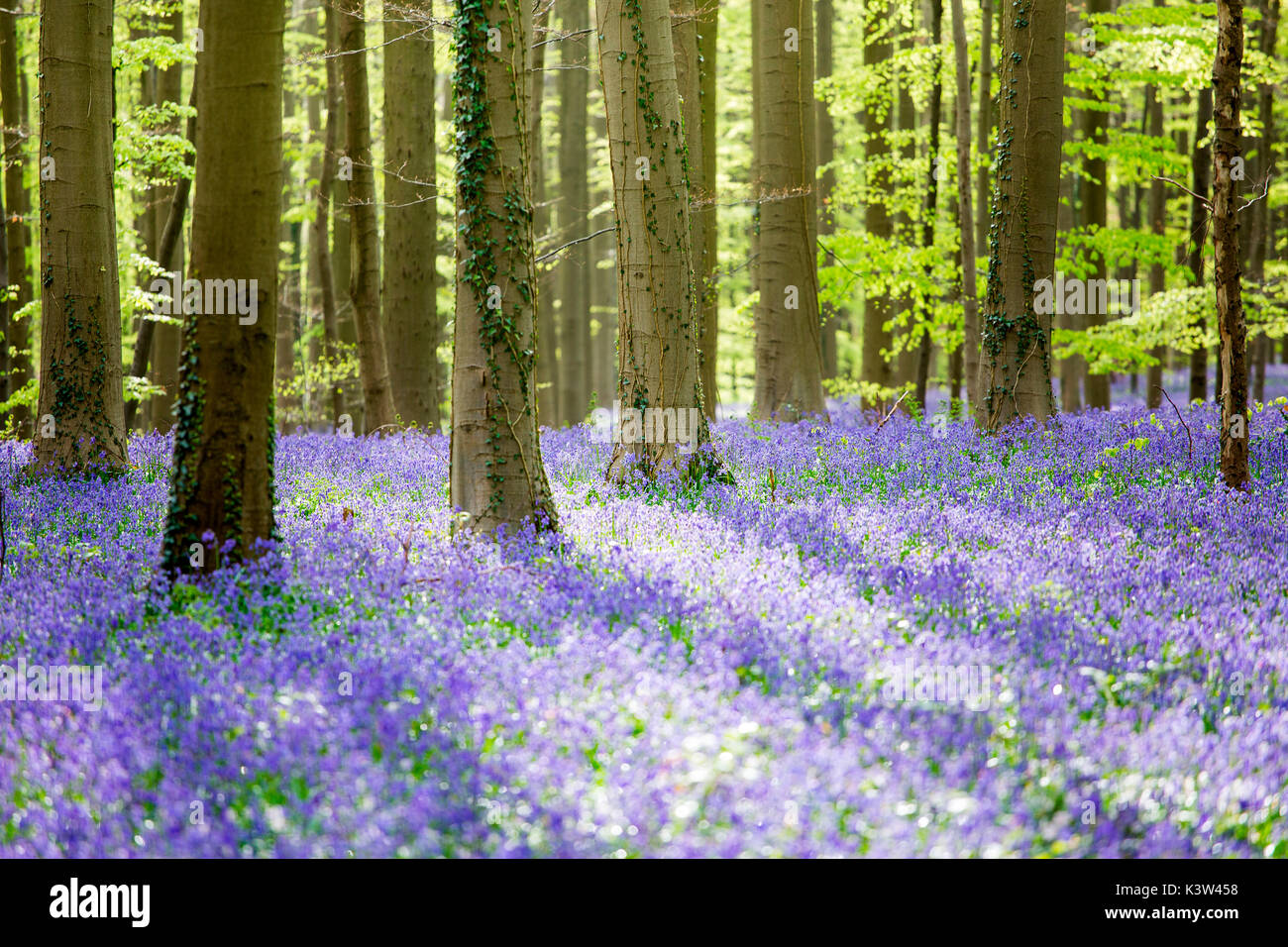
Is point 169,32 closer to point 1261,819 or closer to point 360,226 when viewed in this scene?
point 360,226

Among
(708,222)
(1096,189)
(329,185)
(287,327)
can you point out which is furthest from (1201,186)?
(287,327)

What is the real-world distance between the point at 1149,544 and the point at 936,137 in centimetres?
1297

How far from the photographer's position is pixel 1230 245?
805cm

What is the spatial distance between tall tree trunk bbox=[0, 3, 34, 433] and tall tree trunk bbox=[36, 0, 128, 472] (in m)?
4.54

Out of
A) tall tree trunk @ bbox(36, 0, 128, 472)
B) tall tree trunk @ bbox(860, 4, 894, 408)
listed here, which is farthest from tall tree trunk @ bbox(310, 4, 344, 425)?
tall tree trunk @ bbox(860, 4, 894, 408)

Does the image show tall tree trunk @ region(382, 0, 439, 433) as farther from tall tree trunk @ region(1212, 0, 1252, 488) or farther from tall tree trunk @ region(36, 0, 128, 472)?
tall tree trunk @ region(1212, 0, 1252, 488)

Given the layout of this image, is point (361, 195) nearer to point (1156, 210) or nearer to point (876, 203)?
point (876, 203)

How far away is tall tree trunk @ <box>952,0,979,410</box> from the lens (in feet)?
46.7

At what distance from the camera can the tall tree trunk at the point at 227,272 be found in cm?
600

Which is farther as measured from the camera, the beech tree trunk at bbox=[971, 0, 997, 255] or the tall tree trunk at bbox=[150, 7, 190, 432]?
the tall tree trunk at bbox=[150, 7, 190, 432]

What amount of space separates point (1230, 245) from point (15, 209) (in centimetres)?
1883

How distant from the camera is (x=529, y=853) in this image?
311 centimetres

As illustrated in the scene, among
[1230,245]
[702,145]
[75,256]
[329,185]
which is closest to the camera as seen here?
[1230,245]

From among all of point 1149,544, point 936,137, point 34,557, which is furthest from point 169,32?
point 1149,544
